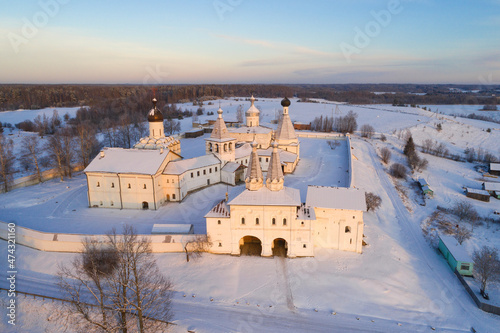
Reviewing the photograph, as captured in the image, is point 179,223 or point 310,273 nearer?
point 310,273

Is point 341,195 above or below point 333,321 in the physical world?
above

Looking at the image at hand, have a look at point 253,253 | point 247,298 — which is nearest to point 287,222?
point 253,253

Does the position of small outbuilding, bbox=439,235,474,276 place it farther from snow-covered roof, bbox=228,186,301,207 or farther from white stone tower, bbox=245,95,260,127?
white stone tower, bbox=245,95,260,127

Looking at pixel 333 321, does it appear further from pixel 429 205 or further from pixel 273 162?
pixel 429 205

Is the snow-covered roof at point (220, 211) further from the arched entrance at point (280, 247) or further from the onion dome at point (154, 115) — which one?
the onion dome at point (154, 115)

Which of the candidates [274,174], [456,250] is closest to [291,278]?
[274,174]

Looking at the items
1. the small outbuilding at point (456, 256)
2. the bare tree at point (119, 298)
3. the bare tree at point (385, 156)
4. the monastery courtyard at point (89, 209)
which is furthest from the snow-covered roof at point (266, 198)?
the bare tree at point (385, 156)
